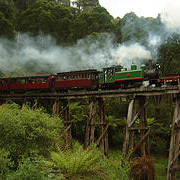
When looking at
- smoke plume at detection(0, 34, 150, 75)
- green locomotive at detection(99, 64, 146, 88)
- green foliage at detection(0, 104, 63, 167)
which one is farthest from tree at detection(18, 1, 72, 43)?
green foliage at detection(0, 104, 63, 167)

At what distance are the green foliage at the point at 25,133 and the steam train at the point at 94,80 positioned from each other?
22.2 feet

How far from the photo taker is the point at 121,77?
1678 cm

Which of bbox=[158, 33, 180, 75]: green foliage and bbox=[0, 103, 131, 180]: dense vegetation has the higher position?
bbox=[158, 33, 180, 75]: green foliage

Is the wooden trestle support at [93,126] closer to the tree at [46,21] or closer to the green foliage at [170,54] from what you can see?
the green foliage at [170,54]

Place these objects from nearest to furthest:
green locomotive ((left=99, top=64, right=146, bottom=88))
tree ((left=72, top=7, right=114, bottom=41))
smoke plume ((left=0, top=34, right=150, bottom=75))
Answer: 1. green locomotive ((left=99, top=64, right=146, bottom=88))
2. smoke plume ((left=0, top=34, right=150, bottom=75))
3. tree ((left=72, top=7, right=114, bottom=41))

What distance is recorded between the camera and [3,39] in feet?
112

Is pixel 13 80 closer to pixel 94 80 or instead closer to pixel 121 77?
pixel 94 80

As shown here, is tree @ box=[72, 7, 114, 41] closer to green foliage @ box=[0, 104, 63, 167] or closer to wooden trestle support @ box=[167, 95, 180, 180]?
green foliage @ box=[0, 104, 63, 167]

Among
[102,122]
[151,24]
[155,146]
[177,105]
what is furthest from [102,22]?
[177,105]

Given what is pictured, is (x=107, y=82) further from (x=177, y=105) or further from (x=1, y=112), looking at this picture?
(x=1, y=112)

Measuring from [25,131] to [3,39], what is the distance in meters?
26.8

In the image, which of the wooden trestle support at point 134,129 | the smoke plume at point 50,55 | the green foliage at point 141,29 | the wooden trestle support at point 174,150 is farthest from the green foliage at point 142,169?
the smoke plume at point 50,55

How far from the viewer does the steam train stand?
51.6 feet

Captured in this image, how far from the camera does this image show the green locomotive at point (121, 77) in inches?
632
